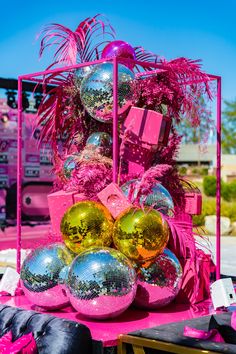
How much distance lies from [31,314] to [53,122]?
1.77m

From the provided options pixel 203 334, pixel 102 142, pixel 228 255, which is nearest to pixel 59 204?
pixel 102 142

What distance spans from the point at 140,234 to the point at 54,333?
75cm

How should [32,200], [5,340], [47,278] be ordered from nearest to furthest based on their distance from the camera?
[5,340], [47,278], [32,200]

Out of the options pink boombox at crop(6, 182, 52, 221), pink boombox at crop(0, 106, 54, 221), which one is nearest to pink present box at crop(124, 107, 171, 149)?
pink boombox at crop(0, 106, 54, 221)

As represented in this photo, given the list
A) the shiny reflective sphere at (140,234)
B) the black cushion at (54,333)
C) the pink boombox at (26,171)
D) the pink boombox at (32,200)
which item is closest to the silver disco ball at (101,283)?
the shiny reflective sphere at (140,234)

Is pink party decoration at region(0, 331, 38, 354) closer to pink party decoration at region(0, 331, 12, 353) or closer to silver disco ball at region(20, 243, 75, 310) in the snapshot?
pink party decoration at region(0, 331, 12, 353)

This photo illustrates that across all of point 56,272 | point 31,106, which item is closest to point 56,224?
point 56,272

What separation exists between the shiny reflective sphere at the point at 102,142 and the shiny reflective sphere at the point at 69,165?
14 cm

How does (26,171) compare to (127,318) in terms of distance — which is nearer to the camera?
(127,318)

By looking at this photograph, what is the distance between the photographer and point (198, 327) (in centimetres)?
305

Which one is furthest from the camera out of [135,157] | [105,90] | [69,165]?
[69,165]

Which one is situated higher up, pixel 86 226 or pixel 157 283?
pixel 86 226

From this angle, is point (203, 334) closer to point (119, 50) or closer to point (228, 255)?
point (119, 50)

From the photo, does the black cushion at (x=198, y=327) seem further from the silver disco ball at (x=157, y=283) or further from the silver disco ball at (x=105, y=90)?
the silver disco ball at (x=105, y=90)
